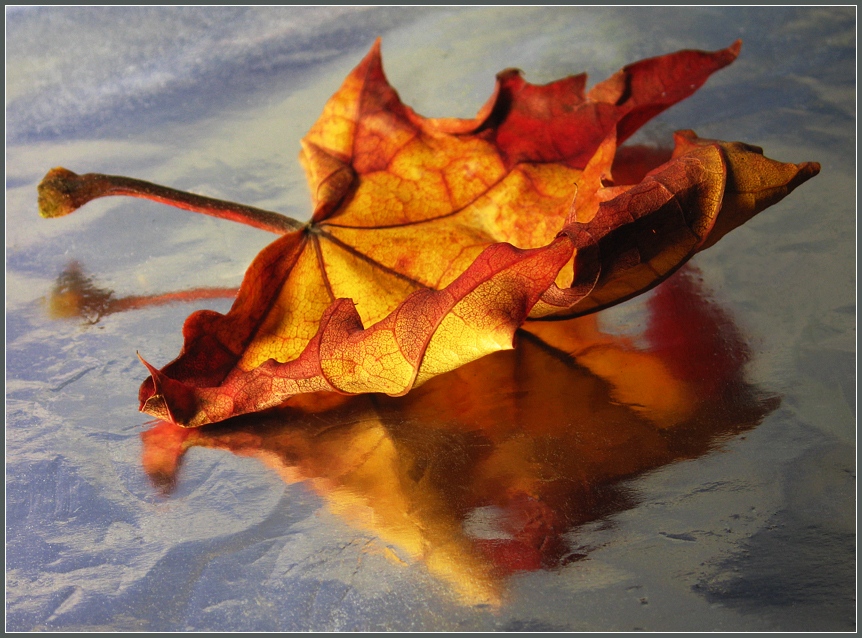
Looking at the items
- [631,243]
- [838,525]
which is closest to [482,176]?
[631,243]

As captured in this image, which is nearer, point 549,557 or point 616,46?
point 549,557

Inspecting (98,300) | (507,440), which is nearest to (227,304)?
(98,300)

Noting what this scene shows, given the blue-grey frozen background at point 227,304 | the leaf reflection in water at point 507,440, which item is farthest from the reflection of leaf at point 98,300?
the leaf reflection in water at point 507,440

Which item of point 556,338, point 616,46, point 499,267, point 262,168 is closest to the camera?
point 499,267

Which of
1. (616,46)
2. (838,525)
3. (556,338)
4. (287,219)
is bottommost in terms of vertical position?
(838,525)

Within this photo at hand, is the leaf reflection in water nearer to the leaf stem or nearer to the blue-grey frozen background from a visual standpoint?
the blue-grey frozen background

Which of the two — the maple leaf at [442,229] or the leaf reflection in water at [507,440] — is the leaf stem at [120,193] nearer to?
the maple leaf at [442,229]

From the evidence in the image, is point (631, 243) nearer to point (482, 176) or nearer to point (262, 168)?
point (482, 176)
